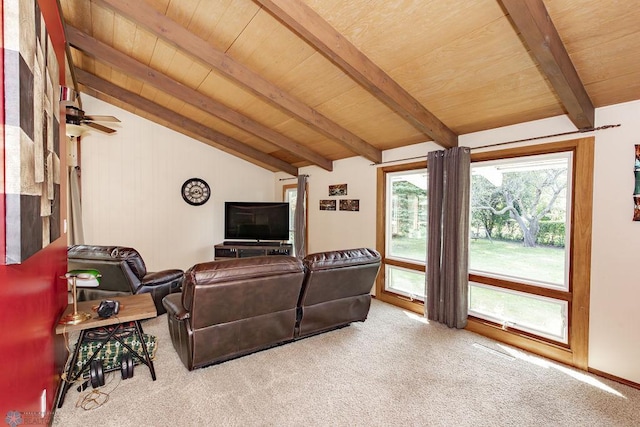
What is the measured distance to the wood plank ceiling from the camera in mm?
1969

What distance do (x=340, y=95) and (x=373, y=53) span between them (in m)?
0.87

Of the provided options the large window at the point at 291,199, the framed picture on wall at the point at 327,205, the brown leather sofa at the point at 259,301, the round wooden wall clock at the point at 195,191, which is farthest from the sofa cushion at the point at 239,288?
the round wooden wall clock at the point at 195,191

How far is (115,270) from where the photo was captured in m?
3.23

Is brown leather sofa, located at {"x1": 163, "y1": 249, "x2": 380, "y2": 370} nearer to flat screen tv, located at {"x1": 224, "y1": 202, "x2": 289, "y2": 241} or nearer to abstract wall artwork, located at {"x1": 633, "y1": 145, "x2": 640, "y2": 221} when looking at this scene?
abstract wall artwork, located at {"x1": 633, "y1": 145, "x2": 640, "y2": 221}

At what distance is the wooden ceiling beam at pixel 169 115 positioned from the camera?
4254mm

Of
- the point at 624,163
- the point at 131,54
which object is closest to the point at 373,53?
the point at 624,163

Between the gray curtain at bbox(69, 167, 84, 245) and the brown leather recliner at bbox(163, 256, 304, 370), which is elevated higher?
the gray curtain at bbox(69, 167, 84, 245)

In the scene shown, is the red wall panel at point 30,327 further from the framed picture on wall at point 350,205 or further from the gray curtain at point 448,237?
the framed picture on wall at point 350,205

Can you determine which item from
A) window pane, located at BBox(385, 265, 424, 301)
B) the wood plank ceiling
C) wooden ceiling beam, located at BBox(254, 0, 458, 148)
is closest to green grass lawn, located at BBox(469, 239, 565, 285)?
window pane, located at BBox(385, 265, 424, 301)

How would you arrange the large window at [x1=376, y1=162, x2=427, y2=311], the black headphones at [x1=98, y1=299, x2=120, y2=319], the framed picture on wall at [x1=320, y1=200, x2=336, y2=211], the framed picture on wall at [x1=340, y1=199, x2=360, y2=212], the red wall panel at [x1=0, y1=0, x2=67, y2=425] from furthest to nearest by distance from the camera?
the framed picture on wall at [x1=320, y1=200, x2=336, y2=211] → the framed picture on wall at [x1=340, y1=199, x2=360, y2=212] → the large window at [x1=376, y1=162, x2=427, y2=311] → the black headphones at [x1=98, y1=299, x2=120, y2=319] → the red wall panel at [x1=0, y1=0, x2=67, y2=425]

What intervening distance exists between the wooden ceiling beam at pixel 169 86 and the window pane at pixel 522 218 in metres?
2.94

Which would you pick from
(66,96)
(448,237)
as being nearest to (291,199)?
(448,237)

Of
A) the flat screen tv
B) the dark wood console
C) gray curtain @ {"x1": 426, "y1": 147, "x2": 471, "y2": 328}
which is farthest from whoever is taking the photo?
the flat screen tv

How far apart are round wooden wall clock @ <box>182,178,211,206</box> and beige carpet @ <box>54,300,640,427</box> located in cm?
371
